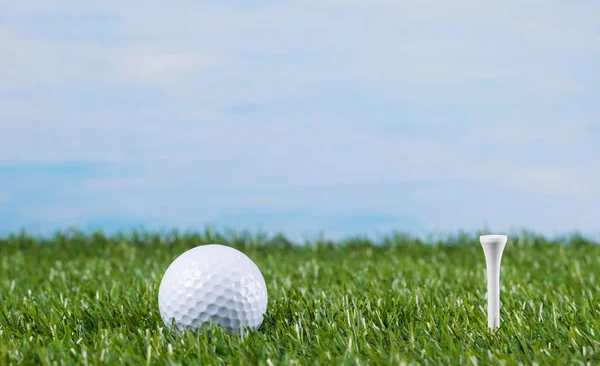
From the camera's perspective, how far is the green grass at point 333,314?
9.07 feet

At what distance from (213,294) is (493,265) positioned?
1390mm

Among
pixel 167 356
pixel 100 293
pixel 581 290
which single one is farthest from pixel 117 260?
pixel 581 290

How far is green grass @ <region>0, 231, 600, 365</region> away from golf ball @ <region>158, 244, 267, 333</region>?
11 centimetres

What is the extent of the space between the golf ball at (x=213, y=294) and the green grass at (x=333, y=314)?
0.11 m

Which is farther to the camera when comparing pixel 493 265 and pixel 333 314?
pixel 333 314

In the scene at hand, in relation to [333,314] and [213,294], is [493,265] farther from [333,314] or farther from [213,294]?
[213,294]

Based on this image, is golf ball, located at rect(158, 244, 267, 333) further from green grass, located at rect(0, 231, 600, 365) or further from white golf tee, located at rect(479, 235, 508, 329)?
white golf tee, located at rect(479, 235, 508, 329)

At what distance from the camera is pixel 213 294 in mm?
3174

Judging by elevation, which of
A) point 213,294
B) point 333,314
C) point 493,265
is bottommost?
point 333,314

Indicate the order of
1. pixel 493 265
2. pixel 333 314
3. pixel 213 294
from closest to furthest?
pixel 493 265 → pixel 213 294 → pixel 333 314

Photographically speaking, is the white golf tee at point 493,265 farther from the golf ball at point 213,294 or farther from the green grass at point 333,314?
the golf ball at point 213,294

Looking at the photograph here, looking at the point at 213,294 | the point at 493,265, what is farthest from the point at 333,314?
the point at 493,265

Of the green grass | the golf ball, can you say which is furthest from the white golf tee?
the golf ball

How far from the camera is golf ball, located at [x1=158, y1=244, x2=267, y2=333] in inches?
125
